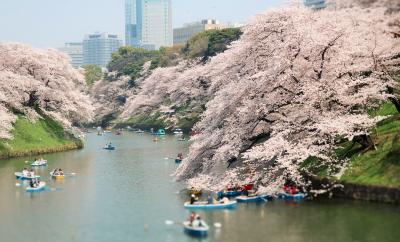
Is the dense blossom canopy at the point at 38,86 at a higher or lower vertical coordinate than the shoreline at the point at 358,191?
higher

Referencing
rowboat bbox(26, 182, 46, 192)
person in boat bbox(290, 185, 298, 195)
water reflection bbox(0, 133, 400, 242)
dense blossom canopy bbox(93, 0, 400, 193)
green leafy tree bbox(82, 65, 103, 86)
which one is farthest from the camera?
green leafy tree bbox(82, 65, 103, 86)

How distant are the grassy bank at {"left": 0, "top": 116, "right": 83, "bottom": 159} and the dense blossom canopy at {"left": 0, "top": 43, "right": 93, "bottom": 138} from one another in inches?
40.6

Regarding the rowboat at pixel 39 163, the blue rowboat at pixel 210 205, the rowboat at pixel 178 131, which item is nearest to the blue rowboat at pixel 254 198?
the blue rowboat at pixel 210 205

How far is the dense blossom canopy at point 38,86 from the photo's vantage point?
224 feet

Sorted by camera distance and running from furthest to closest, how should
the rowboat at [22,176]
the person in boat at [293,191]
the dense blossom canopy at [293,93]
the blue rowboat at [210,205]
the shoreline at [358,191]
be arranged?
the rowboat at [22,176], the dense blossom canopy at [293,93], the person in boat at [293,191], the blue rowboat at [210,205], the shoreline at [358,191]

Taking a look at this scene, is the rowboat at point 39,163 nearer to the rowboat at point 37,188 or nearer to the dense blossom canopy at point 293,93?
the rowboat at point 37,188

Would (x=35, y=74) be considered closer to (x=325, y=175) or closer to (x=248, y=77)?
(x=248, y=77)

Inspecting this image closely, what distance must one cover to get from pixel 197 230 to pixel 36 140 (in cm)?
4261

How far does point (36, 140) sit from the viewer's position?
68.0 metres

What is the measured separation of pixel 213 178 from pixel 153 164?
19108 mm

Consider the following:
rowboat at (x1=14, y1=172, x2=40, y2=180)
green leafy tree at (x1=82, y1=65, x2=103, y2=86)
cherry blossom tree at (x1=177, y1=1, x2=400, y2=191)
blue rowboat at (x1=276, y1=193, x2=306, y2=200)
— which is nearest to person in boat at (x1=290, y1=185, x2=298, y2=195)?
blue rowboat at (x1=276, y1=193, x2=306, y2=200)

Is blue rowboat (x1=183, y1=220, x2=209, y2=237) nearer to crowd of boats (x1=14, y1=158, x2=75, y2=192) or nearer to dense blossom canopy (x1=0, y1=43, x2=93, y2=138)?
crowd of boats (x1=14, y1=158, x2=75, y2=192)

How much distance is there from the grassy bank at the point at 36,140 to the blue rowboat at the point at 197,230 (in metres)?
37.1

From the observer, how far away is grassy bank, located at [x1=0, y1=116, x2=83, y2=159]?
63.7 metres
